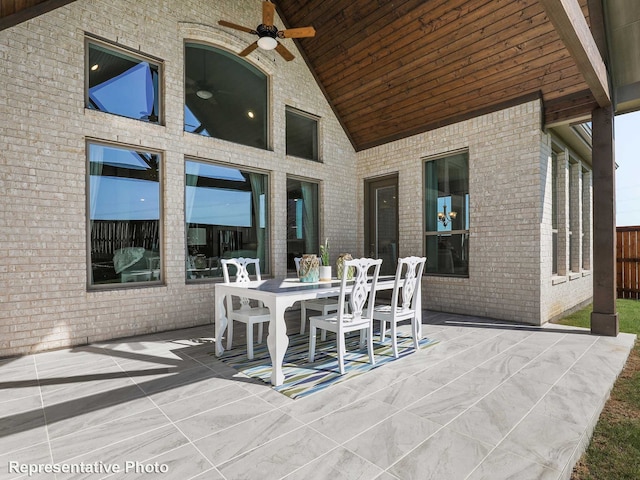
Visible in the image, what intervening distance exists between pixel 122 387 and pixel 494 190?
214 inches

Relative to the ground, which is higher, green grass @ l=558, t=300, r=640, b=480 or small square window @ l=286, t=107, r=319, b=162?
small square window @ l=286, t=107, r=319, b=162

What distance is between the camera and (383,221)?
7.27 metres

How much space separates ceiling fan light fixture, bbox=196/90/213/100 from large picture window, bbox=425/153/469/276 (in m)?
3.93

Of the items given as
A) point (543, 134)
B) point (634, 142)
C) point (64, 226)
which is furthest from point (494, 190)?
point (634, 142)

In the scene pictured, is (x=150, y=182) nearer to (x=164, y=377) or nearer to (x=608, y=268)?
(x=164, y=377)

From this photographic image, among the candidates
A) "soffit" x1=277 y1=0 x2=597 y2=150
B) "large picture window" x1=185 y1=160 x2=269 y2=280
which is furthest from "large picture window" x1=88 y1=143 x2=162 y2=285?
"soffit" x1=277 y1=0 x2=597 y2=150

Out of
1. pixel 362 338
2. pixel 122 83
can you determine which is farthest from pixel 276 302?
pixel 122 83

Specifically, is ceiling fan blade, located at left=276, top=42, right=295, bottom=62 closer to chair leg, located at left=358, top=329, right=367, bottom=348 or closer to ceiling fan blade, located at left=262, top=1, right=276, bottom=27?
ceiling fan blade, located at left=262, top=1, right=276, bottom=27

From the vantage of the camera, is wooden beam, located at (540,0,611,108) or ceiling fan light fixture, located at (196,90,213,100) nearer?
wooden beam, located at (540,0,611,108)

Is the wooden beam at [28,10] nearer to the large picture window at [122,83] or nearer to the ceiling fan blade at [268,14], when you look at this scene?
the large picture window at [122,83]

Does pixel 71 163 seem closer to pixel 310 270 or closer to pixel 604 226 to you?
pixel 310 270

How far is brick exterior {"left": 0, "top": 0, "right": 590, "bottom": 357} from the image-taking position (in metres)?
3.82

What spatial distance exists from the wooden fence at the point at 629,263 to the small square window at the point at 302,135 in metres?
7.30

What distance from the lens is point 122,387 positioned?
288cm
